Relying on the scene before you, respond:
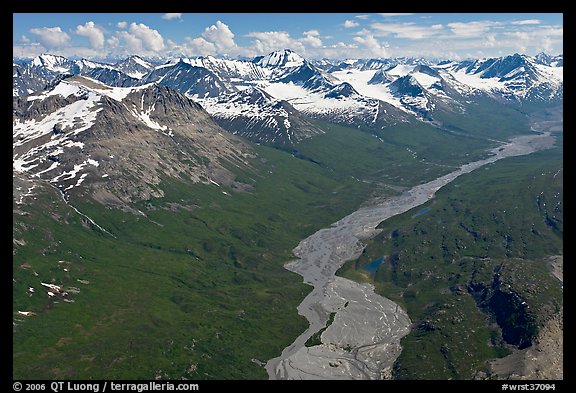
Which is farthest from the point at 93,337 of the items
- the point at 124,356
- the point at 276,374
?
the point at 276,374
